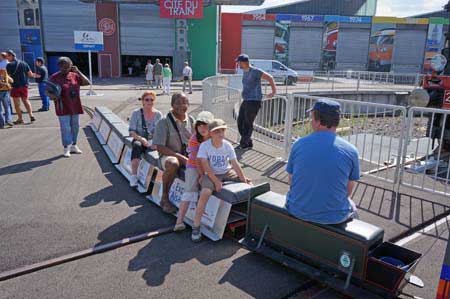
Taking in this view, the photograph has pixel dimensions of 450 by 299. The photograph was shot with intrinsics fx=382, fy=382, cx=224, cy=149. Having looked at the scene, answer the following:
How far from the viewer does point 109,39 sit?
32125 millimetres

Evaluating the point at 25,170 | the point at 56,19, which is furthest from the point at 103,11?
the point at 25,170

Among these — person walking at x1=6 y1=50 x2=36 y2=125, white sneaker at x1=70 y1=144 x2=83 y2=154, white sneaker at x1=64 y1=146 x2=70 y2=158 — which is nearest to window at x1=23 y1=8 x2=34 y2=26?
person walking at x1=6 y1=50 x2=36 y2=125

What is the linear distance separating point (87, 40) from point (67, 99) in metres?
12.0

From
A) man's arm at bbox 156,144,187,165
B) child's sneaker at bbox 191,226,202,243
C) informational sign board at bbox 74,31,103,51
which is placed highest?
informational sign board at bbox 74,31,103,51

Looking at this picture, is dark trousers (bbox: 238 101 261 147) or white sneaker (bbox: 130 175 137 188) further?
dark trousers (bbox: 238 101 261 147)

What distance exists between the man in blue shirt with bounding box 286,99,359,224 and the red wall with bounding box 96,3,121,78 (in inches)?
1249

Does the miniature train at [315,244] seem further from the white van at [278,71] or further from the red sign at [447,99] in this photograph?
the white van at [278,71]

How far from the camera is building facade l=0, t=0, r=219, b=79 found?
102 feet

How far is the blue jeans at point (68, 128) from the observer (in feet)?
24.7

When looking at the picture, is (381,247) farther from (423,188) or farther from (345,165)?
(423,188)

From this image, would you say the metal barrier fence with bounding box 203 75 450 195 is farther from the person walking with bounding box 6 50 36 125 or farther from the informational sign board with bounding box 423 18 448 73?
the informational sign board with bounding box 423 18 448 73

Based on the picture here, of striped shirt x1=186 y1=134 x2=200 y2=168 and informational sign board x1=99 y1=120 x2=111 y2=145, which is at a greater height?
striped shirt x1=186 y1=134 x2=200 y2=168

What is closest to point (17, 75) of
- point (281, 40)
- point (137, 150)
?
point (137, 150)

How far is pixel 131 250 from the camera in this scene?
4.04m
